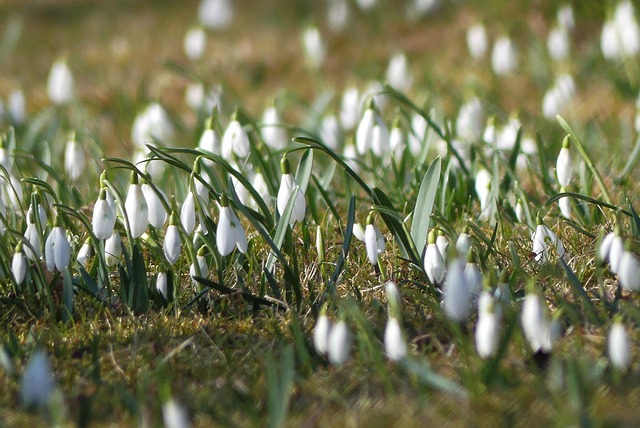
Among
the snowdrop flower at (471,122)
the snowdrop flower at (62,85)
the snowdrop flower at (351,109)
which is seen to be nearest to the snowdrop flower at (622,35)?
the snowdrop flower at (471,122)

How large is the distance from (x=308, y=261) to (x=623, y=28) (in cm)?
254

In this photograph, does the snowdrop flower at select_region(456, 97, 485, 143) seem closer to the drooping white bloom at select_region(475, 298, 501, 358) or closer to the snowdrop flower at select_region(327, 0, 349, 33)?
the drooping white bloom at select_region(475, 298, 501, 358)

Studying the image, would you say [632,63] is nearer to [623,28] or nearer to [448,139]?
[623,28]

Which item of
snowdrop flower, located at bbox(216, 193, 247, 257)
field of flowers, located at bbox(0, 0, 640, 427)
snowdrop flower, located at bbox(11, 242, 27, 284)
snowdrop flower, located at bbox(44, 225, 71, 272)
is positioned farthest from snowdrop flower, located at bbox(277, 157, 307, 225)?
snowdrop flower, located at bbox(11, 242, 27, 284)

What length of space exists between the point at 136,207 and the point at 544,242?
1.05 m

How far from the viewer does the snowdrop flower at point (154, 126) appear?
13.3ft

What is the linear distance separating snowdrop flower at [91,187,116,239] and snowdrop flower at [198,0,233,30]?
176 inches

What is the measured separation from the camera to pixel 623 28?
4508 mm

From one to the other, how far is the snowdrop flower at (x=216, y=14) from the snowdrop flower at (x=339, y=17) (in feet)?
2.42

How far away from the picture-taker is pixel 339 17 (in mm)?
6543

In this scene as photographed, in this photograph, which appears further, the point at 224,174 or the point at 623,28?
the point at 623,28

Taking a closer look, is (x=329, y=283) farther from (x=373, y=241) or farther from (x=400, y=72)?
(x=400, y=72)

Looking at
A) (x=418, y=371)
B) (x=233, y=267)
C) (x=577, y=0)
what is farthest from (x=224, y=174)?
(x=577, y=0)

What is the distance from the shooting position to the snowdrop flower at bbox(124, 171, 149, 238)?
91.7 inches
